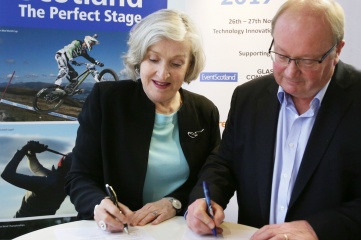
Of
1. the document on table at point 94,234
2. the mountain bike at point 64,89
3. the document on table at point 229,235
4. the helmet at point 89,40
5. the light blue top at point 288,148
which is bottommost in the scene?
the document on table at point 229,235

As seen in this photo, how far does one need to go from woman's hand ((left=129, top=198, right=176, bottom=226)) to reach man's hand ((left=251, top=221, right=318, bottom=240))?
51cm

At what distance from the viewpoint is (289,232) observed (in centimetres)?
163

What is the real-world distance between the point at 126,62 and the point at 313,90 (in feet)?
3.35

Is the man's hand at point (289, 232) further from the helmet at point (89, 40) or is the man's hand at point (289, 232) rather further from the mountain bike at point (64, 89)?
the helmet at point (89, 40)

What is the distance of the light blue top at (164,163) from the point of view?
2.26 metres

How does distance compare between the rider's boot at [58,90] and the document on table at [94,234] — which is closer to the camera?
the document on table at [94,234]

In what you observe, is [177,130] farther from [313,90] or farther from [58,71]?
[58,71]

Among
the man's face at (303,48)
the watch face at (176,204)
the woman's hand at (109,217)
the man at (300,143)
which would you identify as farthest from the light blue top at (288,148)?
the woman's hand at (109,217)

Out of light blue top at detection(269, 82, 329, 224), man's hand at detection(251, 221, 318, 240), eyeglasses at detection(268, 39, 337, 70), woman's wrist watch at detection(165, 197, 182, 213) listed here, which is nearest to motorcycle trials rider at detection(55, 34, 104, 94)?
woman's wrist watch at detection(165, 197, 182, 213)

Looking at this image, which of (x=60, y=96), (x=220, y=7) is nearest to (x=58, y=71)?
(x=60, y=96)

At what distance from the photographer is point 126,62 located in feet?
7.72

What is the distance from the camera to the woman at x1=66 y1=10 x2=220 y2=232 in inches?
85.7

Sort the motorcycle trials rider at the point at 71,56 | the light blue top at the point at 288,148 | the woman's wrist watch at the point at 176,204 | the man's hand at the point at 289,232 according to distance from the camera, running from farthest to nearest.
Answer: the motorcycle trials rider at the point at 71,56, the woman's wrist watch at the point at 176,204, the light blue top at the point at 288,148, the man's hand at the point at 289,232

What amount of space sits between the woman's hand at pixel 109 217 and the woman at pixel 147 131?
17 centimetres
